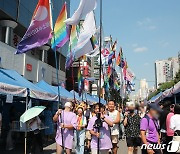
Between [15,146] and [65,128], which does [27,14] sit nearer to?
[15,146]

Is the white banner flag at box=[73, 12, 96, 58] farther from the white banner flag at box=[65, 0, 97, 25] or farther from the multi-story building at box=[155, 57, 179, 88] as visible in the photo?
the multi-story building at box=[155, 57, 179, 88]

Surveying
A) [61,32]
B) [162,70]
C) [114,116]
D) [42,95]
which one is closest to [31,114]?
[114,116]

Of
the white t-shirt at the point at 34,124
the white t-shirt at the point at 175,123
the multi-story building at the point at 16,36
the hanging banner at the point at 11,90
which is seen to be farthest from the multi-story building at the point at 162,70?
the white t-shirt at the point at 175,123

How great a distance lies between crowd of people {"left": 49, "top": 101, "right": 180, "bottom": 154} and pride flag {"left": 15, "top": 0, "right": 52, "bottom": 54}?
2.17 m

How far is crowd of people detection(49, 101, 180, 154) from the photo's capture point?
5.34m

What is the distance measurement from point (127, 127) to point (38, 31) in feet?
12.6

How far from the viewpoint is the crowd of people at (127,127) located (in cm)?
534

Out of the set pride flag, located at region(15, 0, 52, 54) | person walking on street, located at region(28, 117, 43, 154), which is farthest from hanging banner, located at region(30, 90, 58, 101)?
pride flag, located at region(15, 0, 52, 54)

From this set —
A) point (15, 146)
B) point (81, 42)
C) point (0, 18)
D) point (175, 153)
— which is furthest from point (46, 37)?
point (0, 18)

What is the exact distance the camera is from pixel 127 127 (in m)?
7.77

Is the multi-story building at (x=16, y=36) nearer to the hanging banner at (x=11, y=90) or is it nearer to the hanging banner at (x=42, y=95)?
the hanging banner at (x=42, y=95)

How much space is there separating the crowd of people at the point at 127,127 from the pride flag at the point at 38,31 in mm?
2174

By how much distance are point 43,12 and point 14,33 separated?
15.1m

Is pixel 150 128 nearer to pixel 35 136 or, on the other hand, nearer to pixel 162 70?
pixel 35 136
